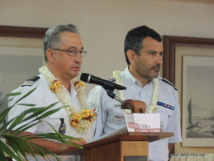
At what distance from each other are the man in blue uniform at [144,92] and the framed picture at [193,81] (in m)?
1.14

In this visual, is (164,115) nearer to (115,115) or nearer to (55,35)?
(115,115)

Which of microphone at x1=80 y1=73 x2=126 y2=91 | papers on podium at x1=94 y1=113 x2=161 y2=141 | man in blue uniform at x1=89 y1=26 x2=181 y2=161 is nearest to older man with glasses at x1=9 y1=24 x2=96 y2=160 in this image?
microphone at x1=80 y1=73 x2=126 y2=91


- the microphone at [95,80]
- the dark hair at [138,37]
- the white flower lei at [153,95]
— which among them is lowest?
the microphone at [95,80]

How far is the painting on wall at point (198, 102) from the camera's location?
4.67 m

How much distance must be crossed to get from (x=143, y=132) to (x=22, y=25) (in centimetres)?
245

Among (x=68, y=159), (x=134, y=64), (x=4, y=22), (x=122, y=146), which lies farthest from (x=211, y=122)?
(x=122, y=146)

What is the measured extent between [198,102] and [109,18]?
106 cm

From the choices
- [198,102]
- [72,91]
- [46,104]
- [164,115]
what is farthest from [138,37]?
[198,102]

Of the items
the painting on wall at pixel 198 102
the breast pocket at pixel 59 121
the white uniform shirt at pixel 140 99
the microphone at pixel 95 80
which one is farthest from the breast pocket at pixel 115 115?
the painting on wall at pixel 198 102

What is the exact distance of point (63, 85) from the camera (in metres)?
2.84

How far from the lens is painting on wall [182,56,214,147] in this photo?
4668mm

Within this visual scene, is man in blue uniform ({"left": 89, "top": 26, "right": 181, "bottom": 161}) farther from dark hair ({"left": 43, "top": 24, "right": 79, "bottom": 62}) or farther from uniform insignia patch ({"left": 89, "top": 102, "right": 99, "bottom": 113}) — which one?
dark hair ({"left": 43, "top": 24, "right": 79, "bottom": 62})

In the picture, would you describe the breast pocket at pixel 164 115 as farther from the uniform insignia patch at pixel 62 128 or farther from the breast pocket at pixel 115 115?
the uniform insignia patch at pixel 62 128

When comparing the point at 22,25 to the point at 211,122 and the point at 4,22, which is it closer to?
the point at 4,22
